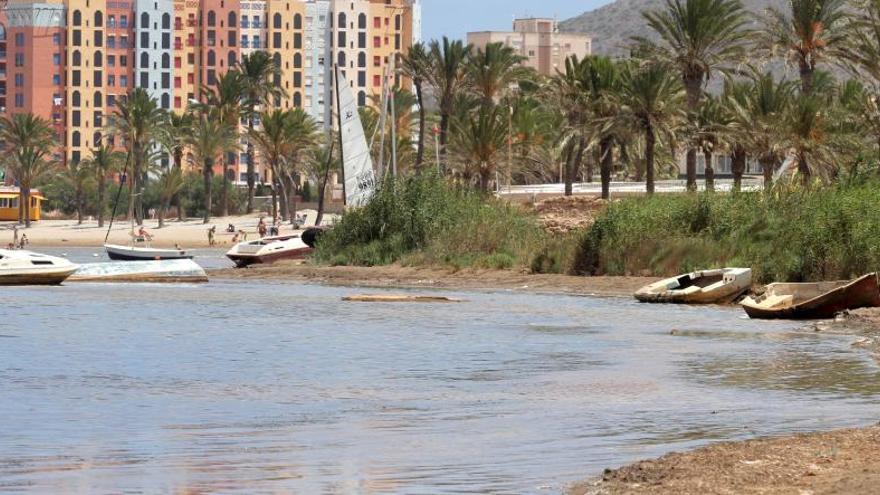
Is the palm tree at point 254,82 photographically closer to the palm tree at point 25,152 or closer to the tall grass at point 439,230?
the palm tree at point 25,152

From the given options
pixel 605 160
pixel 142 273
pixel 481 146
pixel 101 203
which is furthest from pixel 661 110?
pixel 101 203

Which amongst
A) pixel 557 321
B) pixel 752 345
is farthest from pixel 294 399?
pixel 557 321

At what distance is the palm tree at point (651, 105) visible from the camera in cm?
7369

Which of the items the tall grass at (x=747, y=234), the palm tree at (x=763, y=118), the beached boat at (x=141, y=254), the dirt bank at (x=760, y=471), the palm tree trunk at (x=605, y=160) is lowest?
the beached boat at (x=141, y=254)

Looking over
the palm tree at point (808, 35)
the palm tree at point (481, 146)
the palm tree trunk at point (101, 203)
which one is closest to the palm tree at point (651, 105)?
the palm tree at point (808, 35)

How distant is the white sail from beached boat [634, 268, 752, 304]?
116 feet

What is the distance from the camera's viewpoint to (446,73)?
104m

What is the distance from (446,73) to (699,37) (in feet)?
111

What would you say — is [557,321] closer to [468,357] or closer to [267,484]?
[468,357]

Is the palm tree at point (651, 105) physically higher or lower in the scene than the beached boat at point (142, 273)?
higher

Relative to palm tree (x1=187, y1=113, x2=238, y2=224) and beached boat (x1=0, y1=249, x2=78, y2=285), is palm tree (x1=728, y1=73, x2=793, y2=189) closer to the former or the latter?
beached boat (x1=0, y1=249, x2=78, y2=285)

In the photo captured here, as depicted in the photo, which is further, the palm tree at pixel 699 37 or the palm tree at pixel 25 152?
the palm tree at pixel 25 152

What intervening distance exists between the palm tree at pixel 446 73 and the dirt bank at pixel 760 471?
88.4m

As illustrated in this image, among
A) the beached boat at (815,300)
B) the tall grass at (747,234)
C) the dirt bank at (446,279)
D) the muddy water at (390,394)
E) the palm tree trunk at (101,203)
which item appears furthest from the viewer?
the palm tree trunk at (101,203)
